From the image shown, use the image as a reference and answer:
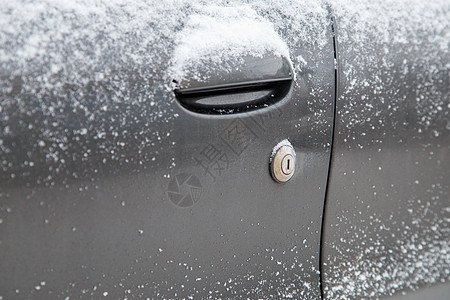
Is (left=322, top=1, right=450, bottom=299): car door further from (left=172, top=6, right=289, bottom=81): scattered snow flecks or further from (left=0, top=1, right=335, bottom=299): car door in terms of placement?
(left=172, top=6, right=289, bottom=81): scattered snow flecks

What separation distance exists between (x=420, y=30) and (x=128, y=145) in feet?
3.23

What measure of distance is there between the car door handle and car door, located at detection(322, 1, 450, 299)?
20 centimetres

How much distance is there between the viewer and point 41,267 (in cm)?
110

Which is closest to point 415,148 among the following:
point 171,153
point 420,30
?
point 420,30

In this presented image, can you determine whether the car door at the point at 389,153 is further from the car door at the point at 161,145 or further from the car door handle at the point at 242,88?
the car door handle at the point at 242,88

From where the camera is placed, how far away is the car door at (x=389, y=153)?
1492 millimetres

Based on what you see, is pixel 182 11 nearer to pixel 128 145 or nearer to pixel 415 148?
pixel 128 145

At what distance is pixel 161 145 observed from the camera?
118cm

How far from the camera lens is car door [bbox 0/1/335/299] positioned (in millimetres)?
1062

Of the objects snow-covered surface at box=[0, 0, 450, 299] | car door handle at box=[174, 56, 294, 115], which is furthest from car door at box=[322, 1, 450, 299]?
car door handle at box=[174, 56, 294, 115]

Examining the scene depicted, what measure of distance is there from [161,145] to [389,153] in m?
0.73

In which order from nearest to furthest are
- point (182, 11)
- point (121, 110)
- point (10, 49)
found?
1. point (10, 49)
2. point (121, 110)
3. point (182, 11)

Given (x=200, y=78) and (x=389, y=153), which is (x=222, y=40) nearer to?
(x=200, y=78)

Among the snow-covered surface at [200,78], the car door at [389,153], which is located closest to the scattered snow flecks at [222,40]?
the snow-covered surface at [200,78]
